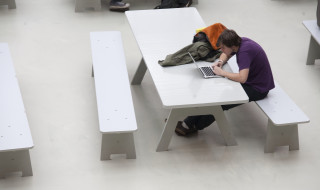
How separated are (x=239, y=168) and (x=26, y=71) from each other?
2524 millimetres

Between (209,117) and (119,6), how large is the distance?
2807mm

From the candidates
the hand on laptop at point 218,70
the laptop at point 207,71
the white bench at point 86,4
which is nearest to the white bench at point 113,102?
the laptop at point 207,71

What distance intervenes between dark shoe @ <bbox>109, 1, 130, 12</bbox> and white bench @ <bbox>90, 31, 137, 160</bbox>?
1680 mm

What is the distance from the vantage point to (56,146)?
19.5 feet

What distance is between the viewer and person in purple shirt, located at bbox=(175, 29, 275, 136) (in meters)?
5.79

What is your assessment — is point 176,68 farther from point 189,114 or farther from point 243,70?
point 243,70

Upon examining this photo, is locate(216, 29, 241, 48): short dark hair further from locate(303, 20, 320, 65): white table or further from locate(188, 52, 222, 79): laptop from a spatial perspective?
locate(303, 20, 320, 65): white table

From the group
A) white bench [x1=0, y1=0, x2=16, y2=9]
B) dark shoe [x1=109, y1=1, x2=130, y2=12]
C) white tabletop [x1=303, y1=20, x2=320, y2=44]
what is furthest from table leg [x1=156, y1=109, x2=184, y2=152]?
white bench [x1=0, y1=0, x2=16, y2=9]

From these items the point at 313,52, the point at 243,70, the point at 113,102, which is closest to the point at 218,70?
the point at 243,70

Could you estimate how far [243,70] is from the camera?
228 inches

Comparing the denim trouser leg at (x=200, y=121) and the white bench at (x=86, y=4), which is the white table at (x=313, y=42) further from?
the white bench at (x=86, y=4)

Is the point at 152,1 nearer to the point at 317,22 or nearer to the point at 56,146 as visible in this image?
the point at 317,22

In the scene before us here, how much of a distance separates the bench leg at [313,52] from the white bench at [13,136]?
3153 mm

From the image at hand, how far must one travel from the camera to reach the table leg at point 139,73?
6.76 meters
